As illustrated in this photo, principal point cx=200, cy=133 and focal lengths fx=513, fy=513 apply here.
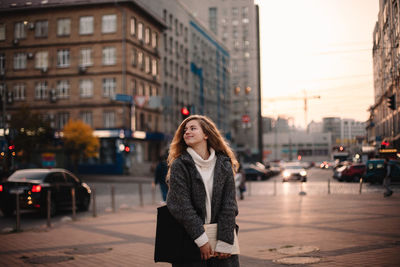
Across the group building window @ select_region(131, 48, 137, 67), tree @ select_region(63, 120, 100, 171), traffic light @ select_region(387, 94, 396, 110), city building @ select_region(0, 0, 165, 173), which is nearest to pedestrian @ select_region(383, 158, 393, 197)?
traffic light @ select_region(387, 94, 396, 110)

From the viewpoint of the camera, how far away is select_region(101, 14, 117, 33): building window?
169 ft

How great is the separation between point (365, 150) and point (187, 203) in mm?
17455

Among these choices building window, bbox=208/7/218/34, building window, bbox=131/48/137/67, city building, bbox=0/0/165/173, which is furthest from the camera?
building window, bbox=208/7/218/34

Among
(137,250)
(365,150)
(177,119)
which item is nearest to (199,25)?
(177,119)

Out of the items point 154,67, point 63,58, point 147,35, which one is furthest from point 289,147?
point 63,58

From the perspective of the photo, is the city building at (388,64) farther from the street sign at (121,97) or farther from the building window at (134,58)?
the building window at (134,58)

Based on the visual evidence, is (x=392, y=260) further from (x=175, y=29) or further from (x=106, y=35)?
(x=175, y=29)

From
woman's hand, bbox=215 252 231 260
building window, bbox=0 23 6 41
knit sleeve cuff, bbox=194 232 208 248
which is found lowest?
woman's hand, bbox=215 252 231 260

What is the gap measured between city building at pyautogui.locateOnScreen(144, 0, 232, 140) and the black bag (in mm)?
50551

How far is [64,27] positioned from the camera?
4956cm

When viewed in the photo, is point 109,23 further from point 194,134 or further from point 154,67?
point 194,134

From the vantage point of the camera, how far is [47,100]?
168ft

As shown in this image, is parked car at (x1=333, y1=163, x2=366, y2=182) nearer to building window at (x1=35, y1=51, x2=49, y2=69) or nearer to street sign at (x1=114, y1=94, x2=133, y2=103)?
street sign at (x1=114, y1=94, x2=133, y2=103)

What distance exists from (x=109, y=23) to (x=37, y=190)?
38241 millimetres
